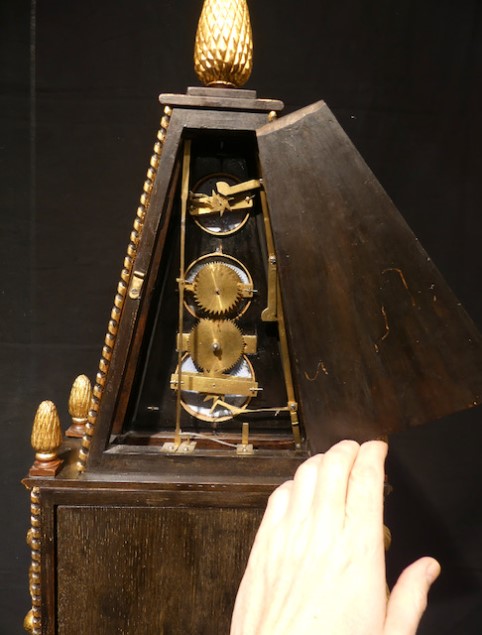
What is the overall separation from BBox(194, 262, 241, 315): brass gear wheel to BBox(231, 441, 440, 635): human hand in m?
0.38

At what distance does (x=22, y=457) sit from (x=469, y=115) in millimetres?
1555

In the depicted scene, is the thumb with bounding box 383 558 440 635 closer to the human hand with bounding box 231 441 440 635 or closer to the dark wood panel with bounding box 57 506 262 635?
the human hand with bounding box 231 441 440 635

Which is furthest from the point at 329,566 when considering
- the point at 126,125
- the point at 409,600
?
the point at 126,125

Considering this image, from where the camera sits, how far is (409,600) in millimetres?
566

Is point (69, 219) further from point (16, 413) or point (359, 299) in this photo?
point (359, 299)

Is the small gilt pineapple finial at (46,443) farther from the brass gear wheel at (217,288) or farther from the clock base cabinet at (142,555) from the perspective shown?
the brass gear wheel at (217,288)

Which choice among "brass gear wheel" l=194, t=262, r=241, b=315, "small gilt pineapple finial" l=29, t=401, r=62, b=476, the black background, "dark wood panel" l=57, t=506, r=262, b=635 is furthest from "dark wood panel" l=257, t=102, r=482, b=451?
the black background

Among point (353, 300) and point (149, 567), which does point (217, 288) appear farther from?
point (149, 567)

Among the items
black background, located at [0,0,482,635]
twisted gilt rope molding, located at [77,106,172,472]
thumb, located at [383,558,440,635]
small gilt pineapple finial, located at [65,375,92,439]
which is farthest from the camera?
black background, located at [0,0,482,635]

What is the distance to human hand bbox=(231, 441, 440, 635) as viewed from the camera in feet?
1.81

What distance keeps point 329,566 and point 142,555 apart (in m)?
0.46

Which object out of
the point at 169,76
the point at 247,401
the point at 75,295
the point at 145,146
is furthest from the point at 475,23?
the point at 75,295

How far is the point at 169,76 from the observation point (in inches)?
56.1

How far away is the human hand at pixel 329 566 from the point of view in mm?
552
